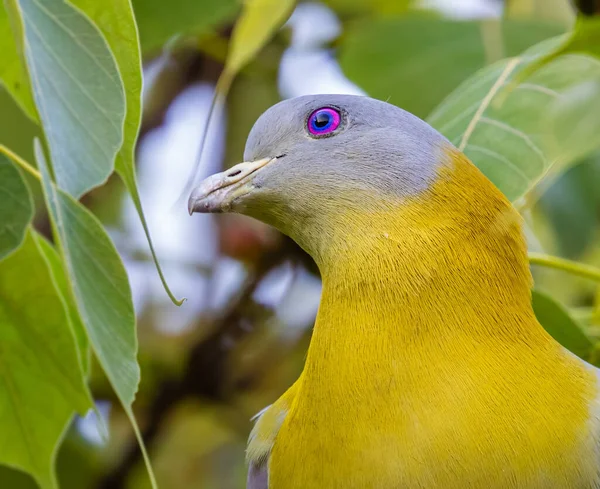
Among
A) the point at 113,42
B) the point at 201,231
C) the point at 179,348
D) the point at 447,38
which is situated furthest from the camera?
the point at 201,231

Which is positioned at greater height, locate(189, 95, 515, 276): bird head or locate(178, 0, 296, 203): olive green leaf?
locate(178, 0, 296, 203): olive green leaf

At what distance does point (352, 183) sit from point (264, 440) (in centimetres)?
27

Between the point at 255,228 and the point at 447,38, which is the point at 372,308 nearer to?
the point at 447,38

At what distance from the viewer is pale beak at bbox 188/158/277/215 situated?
842 mm

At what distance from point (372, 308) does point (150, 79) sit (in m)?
1.21

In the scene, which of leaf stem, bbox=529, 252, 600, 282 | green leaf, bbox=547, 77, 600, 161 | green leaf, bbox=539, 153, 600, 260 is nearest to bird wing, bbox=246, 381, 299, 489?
leaf stem, bbox=529, 252, 600, 282

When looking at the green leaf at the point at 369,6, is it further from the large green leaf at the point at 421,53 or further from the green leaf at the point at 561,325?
the green leaf at the point at 561,325

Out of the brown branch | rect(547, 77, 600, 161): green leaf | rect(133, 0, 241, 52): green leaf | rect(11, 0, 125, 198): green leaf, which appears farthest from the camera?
the brown branch

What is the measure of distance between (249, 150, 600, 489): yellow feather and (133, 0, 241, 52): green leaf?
0.61 metres

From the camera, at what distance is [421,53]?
1.40 m

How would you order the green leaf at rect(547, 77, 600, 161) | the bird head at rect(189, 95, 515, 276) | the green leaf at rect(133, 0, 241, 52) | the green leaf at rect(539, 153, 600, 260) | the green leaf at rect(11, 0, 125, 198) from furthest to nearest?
the green leaf at rect(539, 153, 600, 260) < the green leaf at rect(133, 0, 241, 52) < the bird head at rect(189, 95, 515, 276) < the green leaf at rect(11, 0, 125, 198) < the green leaf at rect(547, 77, 600, 161)

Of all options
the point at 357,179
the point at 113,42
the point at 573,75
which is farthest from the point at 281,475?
the point at 573,75

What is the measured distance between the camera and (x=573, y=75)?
0.93 meters

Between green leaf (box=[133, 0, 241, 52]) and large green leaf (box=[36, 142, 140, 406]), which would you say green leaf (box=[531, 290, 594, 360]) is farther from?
green leaf (box=[133, 0, 241, 52])
